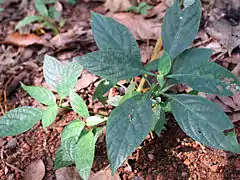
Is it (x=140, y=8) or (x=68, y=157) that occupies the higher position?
(x=140, y=8)

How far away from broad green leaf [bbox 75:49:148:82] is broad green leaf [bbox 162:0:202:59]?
18 centimetres

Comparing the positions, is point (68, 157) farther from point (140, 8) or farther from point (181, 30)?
point (140, 8)

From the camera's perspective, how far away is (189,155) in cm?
135

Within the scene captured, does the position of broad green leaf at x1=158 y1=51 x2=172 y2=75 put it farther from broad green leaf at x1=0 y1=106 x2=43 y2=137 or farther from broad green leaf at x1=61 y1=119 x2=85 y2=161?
broad green leaf at x1=0 y1=106 x2=43 y2=137

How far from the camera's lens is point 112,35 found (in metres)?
1.13

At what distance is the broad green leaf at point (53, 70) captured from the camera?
129 cm

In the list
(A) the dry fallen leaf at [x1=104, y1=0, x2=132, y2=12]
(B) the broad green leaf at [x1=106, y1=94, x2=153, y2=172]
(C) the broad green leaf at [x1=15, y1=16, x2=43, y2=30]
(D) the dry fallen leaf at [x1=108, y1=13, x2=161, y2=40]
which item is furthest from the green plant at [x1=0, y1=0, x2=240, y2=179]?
(A) the dry fallen leaf at [x1=104, y1=0, x2=132, y2=12]

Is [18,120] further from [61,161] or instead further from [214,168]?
[214,168]

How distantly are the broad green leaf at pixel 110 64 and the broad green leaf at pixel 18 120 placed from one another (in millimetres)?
384

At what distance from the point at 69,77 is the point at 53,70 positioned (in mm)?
103

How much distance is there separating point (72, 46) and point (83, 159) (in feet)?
3.37

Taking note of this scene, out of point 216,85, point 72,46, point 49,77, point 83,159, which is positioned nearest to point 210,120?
point 216,85

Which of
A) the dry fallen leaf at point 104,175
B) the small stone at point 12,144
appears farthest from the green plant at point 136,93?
the small stone at point 12,144

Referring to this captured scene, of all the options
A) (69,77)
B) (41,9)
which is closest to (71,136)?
(69,77)
